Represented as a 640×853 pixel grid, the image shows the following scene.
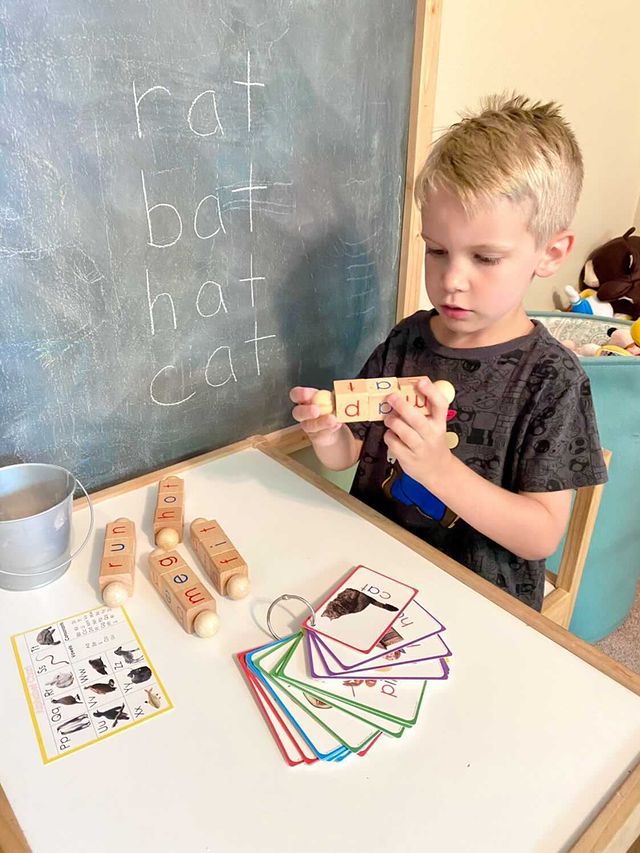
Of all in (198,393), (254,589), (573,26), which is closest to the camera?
(254,589)

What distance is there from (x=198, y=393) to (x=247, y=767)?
58cm

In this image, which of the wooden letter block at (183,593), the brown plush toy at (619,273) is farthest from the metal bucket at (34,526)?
the brown plush toy at (619,273)

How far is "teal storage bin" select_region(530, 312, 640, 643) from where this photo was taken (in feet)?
3.62

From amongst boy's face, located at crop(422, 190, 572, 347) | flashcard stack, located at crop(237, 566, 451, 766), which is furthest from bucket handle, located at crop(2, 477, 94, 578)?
boy's face, located at crop(422, 190, 572, 347)

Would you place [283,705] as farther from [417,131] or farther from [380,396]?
[417,131]

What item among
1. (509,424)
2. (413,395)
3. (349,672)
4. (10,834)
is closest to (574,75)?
(509,424)

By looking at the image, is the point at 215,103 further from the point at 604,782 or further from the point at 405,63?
the point at 604,782

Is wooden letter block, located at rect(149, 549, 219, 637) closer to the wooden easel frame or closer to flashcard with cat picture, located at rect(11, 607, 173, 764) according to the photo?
flashcard with cat picture, located at rect(11, 607, 173, 764)

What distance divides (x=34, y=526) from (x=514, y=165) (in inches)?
25.9

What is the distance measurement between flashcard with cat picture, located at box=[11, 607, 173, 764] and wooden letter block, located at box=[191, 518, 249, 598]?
10cm

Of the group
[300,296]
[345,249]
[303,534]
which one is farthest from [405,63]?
[303,534]

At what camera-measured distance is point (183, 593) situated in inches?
26.5

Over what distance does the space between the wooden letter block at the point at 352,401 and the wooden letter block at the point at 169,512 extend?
0.82ft

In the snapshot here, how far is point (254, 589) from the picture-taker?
2.32ft
